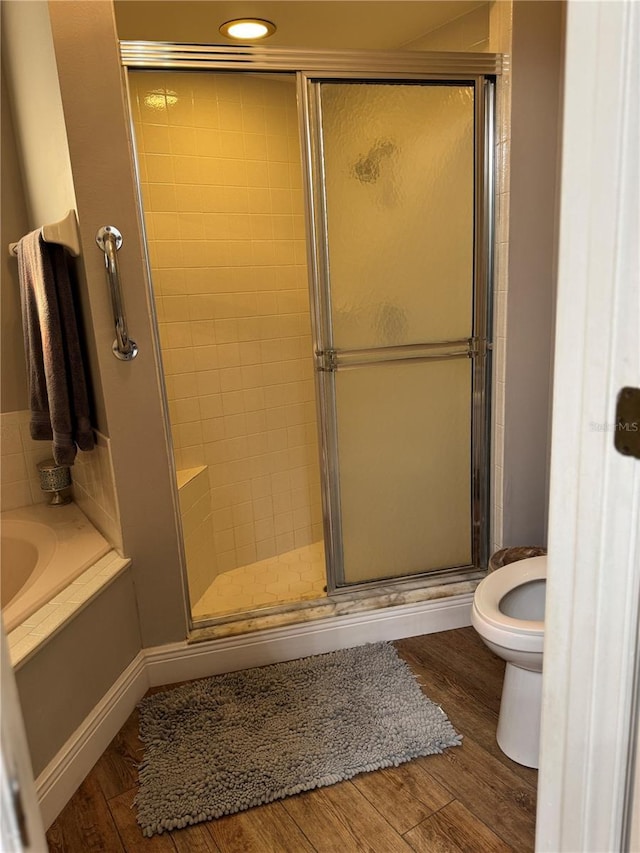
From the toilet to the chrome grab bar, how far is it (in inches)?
50.8

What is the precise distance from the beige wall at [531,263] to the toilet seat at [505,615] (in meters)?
0.44

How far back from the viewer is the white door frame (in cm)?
66

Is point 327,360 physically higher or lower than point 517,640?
higher

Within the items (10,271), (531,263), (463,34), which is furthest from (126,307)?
(463,34)

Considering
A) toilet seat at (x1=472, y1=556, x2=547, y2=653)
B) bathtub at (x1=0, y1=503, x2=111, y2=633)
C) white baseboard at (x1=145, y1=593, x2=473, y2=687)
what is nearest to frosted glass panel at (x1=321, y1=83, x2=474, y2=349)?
toilet seat at (x1=472, y1=556, x2=547, y2=653)

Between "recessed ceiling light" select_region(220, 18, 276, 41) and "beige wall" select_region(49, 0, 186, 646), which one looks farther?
"recessed ceiling light" select_region(220, 18, 276, 41)

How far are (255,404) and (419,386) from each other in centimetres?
106

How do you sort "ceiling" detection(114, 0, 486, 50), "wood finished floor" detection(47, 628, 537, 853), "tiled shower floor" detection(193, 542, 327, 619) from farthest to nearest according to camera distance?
"tiled shower floor" detection(193, 542, 327, 619)
"ceiling" detection(114, 0, 486, 50)
"wood finished floor" detection(47, 628, 537, 853)

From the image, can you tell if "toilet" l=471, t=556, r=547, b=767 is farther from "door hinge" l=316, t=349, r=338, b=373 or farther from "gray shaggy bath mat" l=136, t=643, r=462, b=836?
"door hinge" l=316, t=349, r=338, b=373

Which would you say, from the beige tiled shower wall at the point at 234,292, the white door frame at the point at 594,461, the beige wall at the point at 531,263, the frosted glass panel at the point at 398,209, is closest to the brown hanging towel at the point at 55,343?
the beige tiled shower wall at the point at 234,292

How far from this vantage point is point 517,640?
160cm

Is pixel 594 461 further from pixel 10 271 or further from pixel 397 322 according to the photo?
pixel 10 271

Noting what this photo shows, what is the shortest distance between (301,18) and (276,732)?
2466 mm

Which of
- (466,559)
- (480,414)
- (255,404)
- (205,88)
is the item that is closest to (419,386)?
(480,414)
